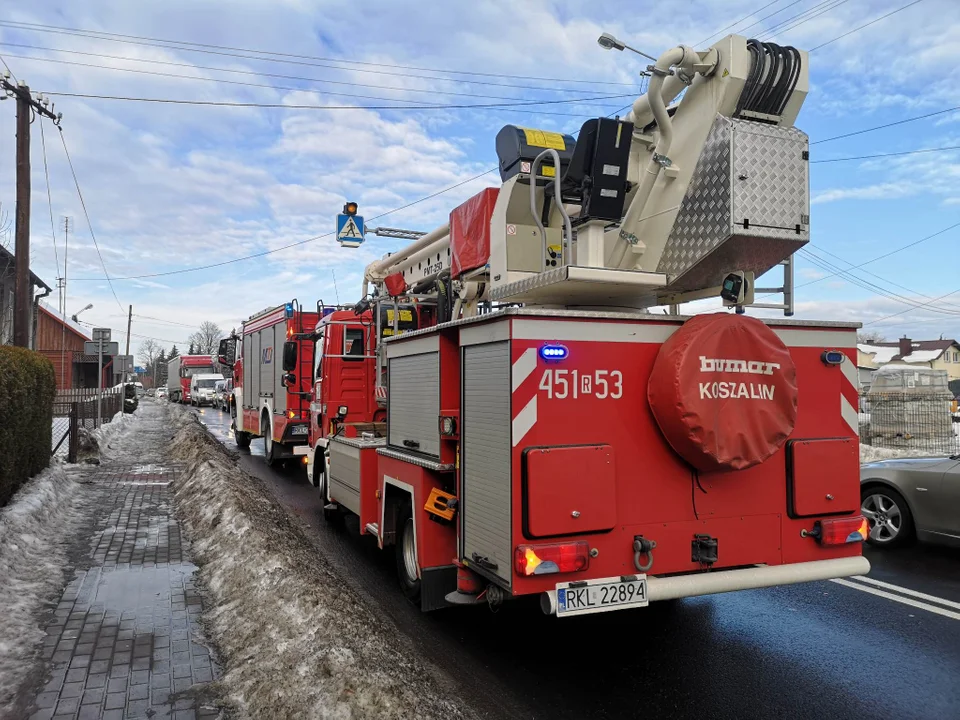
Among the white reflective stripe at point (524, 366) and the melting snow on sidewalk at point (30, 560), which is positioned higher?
the white reflective stripe at point (524, 366)

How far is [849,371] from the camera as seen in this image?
4.75 meters

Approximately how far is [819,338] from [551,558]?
8.18 feet

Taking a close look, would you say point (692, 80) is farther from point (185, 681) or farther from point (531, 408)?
point (185, 681)

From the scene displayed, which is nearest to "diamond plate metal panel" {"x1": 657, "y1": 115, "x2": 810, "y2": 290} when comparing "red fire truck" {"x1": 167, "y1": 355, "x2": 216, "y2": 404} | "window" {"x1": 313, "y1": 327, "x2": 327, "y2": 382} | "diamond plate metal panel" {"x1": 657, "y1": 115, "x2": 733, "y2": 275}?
"diamond plate metal panel" {"x1": 657, "y1": 115, "x2": 733, "y2": 275}

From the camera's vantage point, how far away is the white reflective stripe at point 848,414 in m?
4.71

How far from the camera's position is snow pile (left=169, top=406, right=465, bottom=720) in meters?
3.47

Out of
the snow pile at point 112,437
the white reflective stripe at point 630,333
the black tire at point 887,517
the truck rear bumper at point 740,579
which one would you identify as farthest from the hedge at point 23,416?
the black tire at point 887,517

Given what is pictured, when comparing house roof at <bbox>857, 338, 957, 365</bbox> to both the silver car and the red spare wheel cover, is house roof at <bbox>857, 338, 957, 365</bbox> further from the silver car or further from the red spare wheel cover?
the red spare wheel cover

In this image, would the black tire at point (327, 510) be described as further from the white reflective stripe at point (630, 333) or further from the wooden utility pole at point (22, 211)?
the wooden utility pole at point (22, 211)

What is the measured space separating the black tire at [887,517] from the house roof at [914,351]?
7292 cm

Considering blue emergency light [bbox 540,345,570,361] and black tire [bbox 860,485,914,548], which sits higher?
blue emergency light [bbox 540,345,570,361]

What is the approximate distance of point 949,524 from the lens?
6836 millimetres

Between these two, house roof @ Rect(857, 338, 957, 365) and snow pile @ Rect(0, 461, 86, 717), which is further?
house roof @ Rect(857, 338, 957, 365)

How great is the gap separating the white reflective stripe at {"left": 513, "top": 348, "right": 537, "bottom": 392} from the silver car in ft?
15.9
